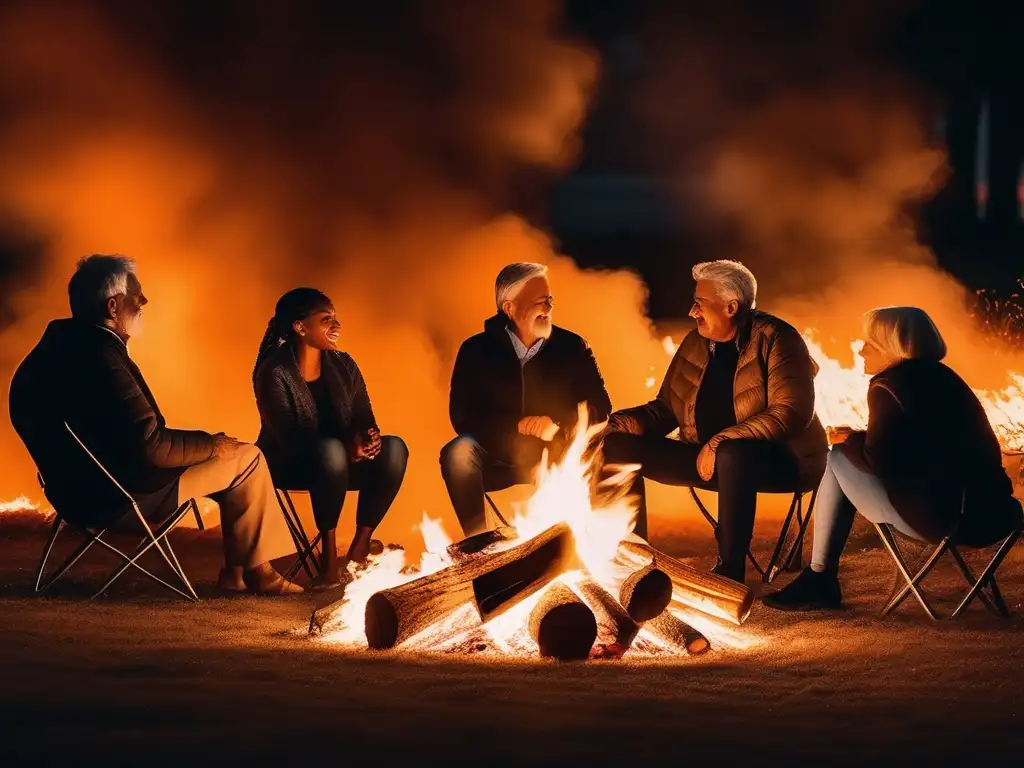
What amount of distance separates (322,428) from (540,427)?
0.89 meters

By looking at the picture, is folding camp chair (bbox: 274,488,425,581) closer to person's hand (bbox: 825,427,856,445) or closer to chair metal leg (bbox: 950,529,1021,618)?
person's hand (bbox: 825,427,856,445)

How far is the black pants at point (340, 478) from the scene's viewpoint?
6406mm

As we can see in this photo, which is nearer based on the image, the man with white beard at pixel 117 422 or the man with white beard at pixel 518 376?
the man with white beard at pixel 117 422

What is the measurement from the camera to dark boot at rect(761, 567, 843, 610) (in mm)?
5836

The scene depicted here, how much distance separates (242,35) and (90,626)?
600 cm

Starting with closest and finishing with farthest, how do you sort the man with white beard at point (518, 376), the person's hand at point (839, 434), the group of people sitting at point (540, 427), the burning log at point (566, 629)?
1. the burning log at point (566, 629)
2. the group of people sitting at point (540, 427)
3. the person's hand at point (839, 434)
4. the man with white beard at point (518, 376)

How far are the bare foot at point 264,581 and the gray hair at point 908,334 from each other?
90.9 inches

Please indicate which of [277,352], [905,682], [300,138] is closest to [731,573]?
[905,682]

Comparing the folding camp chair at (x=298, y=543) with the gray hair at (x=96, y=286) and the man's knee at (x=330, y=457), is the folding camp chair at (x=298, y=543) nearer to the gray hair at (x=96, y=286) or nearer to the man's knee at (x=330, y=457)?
the man's knee at (x=330, y=457)

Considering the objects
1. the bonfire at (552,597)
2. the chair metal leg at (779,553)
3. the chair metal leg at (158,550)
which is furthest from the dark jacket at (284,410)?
the chair metal leg at (779,553)

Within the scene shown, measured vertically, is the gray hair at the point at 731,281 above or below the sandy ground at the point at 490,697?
above

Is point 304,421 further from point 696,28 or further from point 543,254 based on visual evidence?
point 696,28

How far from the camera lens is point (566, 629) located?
488cm

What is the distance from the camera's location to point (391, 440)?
21.9 ft
